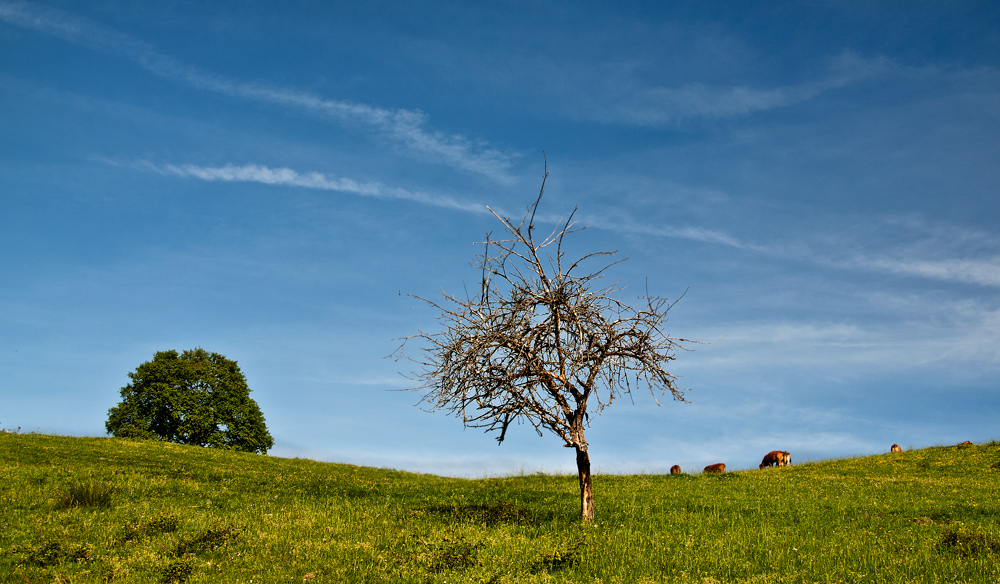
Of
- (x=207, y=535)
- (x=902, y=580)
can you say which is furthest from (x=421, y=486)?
(x=902, y=580)

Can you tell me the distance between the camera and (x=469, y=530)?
52.5ft

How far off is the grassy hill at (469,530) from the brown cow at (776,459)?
1589cm

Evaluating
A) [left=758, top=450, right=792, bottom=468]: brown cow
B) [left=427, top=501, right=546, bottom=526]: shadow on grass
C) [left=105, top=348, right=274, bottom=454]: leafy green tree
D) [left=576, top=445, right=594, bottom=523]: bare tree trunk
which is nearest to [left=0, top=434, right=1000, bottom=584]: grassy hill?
[left=427, top=501, right=546, bottom=526]: shadow on grass

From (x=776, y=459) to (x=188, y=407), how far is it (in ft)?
150

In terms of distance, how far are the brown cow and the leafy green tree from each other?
40.2 metres

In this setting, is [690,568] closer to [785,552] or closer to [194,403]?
[785,552]

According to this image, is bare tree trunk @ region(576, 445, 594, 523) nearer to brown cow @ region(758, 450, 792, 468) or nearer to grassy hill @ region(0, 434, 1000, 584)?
grassy hill @ region(0, 434, 1000, 584)

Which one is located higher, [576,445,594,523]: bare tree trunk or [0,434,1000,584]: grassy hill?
[576,445,594,523]: bare tree trunk

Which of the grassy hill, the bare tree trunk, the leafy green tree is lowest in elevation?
the grassy hill

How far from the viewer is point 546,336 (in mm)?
17703

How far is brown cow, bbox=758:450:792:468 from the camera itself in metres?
44.9

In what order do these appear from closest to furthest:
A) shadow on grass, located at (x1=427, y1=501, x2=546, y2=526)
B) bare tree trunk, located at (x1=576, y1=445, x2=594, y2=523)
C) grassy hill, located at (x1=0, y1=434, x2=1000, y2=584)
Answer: grassy hill, located at (x1=0, y1=434, x2=1000, y2=584) → bare tree trunk, located at (x1=576, y1=445, x2=594, y2=523) → shadow on grass, located at (x1=427, y1=501, x2=546, y2=526)

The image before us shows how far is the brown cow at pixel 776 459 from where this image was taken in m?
44.9

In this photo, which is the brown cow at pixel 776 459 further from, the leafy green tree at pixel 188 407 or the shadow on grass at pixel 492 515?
the leafy green tree at pixel 188 407
